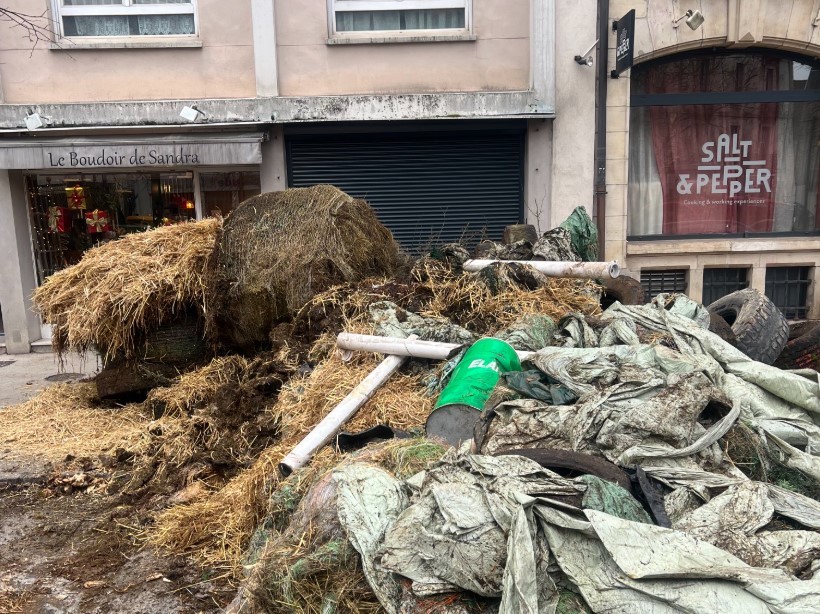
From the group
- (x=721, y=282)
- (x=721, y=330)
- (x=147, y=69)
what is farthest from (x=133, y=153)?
(x=721, y=282)

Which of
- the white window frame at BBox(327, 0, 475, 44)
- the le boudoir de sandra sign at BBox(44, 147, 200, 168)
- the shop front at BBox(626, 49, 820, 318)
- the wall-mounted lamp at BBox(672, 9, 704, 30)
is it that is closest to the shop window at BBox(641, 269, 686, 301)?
the shop front at BBox(626, 49, 820, 318)

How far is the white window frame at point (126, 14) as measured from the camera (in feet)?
31.1

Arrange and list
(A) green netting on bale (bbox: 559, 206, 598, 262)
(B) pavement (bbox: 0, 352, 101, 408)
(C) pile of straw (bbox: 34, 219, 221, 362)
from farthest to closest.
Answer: (B) pavement (bbox: 0, 352, 101, 408) < (A) green netting on bale (bbox: 559, 206, 598, 262) < (C) pile of straw (bbox: 34, 219, 221, 362)

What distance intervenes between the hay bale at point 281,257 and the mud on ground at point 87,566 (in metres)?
Answer: 2.02

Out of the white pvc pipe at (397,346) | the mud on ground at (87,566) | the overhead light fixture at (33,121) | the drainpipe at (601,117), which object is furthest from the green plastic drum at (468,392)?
the overhead light fixture at (33,121)

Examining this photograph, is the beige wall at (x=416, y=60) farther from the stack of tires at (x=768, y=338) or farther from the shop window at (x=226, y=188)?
the stack of tires at (x=768, y=338)

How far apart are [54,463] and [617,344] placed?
4.66 meters

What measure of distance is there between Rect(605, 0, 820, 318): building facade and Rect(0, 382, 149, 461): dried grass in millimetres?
7438

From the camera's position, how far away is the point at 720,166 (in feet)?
33.9

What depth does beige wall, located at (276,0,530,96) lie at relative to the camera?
9.59 m

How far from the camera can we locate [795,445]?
379cm

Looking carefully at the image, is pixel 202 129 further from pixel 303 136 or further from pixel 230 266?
pixel 230 266

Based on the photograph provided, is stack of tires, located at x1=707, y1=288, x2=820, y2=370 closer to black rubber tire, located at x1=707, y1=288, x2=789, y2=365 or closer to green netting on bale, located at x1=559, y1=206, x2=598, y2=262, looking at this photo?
black rubber tire, located at x1=707, y1=288, x2=789, y2=365

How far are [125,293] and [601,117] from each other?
7.26 meters
